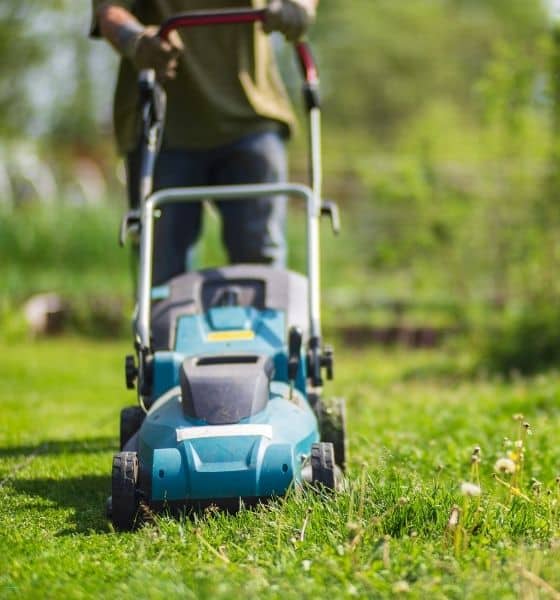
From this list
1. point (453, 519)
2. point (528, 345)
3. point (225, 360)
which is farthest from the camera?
point (528, 345)

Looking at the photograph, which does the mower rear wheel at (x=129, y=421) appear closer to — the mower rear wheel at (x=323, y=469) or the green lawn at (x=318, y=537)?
the green lawn at (x=318, y=537)

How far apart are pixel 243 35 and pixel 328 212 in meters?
0.71

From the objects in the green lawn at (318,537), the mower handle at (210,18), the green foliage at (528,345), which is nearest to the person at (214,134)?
the mower handle at (210,18)

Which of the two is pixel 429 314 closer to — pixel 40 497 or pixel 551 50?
pixel 551 50

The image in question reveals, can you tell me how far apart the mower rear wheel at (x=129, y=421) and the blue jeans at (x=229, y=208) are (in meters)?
0.72

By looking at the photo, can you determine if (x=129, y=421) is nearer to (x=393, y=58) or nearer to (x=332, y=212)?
(x=332, y=212)

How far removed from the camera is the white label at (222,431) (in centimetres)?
237

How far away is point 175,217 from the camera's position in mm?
3518

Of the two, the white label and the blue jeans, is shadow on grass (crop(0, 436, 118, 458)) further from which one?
the white label

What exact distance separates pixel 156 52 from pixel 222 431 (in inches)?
52.2

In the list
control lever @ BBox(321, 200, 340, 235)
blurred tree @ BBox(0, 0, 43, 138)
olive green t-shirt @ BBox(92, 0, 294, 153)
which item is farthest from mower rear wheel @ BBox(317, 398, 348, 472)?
blurred tree @ BBox(0, 0, 43, 138)

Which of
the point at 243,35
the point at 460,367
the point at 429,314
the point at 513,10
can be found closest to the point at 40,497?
the point at 243,35

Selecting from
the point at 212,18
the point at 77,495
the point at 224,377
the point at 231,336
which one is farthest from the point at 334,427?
the point at 212,18

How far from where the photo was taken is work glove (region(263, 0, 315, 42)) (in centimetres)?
316
